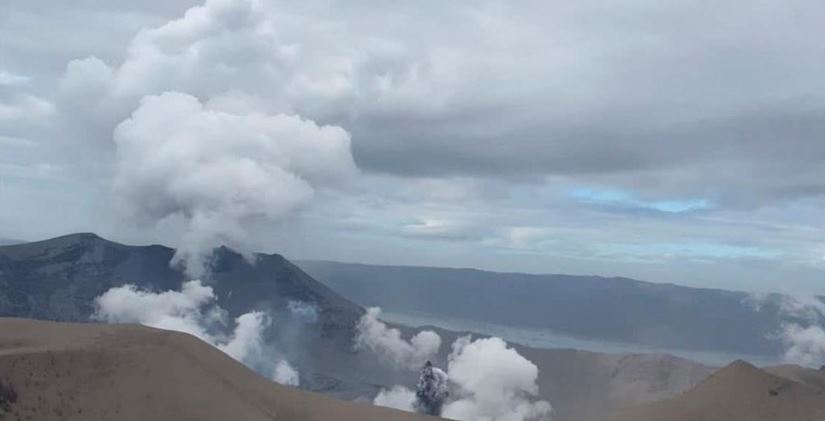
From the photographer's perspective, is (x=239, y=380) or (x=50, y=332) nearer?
(x=50, y=332)

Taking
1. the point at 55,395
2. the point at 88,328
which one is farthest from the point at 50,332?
the point at 55,395

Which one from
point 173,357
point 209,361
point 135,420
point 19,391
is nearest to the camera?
point 19,391

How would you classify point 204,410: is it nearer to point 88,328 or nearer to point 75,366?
point 75,366

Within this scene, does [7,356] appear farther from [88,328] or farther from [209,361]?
[209,361]

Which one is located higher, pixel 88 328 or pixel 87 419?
pixel 88 328

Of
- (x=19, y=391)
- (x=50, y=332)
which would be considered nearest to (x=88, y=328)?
(x=50, y=332)

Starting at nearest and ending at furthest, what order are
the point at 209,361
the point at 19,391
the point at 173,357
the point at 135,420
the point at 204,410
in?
the point at 19,391 < the point at 135,420 < the point at 204,410 < the point at 173,357 < the point at 209,361
